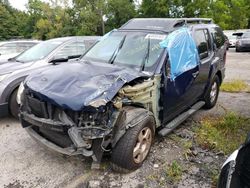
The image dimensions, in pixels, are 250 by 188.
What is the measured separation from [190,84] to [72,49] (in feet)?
10.7

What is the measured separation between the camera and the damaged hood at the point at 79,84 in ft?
10.6

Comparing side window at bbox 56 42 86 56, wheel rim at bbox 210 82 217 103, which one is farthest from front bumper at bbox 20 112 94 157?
wheel rim at bbox 210 82 217 103

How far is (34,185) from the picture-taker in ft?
11.3

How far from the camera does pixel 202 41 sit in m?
5.46

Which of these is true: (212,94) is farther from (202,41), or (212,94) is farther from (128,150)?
(128,150)

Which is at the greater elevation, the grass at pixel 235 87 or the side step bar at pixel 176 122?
the side step bar at pixel 176 122

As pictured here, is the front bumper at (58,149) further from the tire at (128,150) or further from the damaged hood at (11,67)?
the damaged hood at (11,67)

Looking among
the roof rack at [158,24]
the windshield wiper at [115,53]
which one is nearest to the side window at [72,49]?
the roof rack at [158,24]

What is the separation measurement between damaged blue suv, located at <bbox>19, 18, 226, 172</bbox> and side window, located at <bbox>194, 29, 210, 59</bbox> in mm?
22

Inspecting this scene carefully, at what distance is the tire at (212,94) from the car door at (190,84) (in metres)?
0.36

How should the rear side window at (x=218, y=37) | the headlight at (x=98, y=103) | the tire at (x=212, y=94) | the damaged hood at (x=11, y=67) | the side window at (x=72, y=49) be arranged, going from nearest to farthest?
the headlight at (x=98, y=103) < the damaged hood at (x=11, y=67) < the tire at (x=212, y=94) < the rear side window at (x=218, y=37) < the side window at (x=72, y=49)

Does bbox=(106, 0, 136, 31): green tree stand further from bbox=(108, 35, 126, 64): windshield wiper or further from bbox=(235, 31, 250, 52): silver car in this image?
bbox=(108, 35, 126, 64): windshield wiper

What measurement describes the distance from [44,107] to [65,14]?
1560 inches

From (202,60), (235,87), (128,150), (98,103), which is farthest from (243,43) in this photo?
(98,103)
